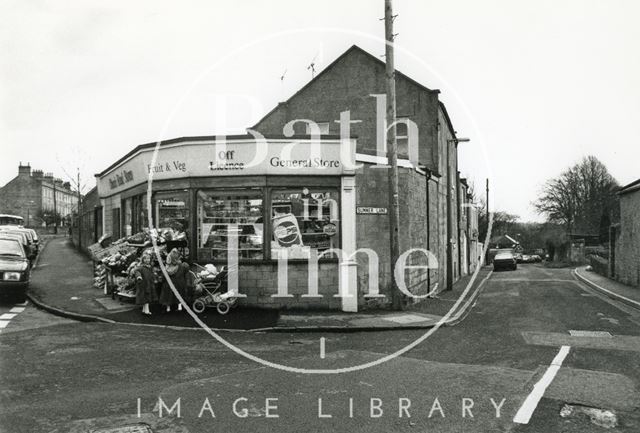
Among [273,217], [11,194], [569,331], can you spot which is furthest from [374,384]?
[11,194]

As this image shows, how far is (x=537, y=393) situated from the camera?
657 centimetres

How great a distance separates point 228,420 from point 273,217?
27.9 feet

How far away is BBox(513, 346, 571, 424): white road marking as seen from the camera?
5703mm

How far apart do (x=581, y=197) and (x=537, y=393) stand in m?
71.3

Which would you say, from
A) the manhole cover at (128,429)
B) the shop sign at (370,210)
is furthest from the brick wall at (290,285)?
the manhole cover at (128,429)

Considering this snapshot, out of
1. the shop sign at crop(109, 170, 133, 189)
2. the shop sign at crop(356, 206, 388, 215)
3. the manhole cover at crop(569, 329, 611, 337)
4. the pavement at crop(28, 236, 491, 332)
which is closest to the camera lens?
the manhole cover at crop(569, 329, 611, 337)

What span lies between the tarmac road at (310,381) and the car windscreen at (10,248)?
4.03 meters

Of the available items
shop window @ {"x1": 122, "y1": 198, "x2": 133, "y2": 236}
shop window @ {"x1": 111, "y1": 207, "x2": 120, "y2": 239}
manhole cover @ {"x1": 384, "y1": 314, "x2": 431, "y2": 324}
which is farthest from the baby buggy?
shop window @ {"x1": 111, "y1": 207, "x2": 120, "y2": 239}

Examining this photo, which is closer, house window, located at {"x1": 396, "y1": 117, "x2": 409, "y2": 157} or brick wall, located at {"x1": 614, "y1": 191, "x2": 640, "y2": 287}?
house window, located at {"x1": 396, "y1": 117, "x2": 409, "y2": 157}

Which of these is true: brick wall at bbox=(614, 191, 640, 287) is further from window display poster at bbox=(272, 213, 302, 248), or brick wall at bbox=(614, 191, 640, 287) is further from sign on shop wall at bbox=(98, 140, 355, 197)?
window display poster at bbox=(272, 213, 302, 248)

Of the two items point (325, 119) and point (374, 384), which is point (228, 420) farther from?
point (325, 119)

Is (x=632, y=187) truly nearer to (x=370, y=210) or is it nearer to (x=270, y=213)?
(x=370, y=210)

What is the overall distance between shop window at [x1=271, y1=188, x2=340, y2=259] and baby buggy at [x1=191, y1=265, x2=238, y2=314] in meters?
1.61

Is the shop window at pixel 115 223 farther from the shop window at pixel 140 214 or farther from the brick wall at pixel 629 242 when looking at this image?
the brick wall at pixel 629 242
